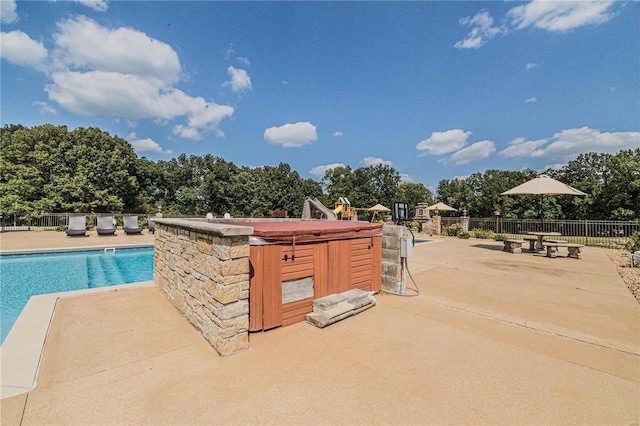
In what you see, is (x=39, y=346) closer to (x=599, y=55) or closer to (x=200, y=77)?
(x=200, y=77)

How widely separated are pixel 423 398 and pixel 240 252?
223cm

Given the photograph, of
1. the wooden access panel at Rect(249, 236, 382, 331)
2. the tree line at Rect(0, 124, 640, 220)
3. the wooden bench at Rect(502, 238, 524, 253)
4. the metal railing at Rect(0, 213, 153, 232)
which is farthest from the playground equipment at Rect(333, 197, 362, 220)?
the metal railing at Rect(0, 213, 153, 232)

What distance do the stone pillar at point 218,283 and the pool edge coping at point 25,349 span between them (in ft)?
5.00

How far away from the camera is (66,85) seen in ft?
54.4

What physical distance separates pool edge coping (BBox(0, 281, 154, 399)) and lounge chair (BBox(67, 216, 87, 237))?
38.5 feet

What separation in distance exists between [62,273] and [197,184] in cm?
2456

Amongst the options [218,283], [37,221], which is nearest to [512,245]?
[218,283]

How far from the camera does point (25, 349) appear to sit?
2.99 meters

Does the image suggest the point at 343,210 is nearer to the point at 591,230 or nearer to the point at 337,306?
the point at 337,306

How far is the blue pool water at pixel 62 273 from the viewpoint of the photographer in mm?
6051

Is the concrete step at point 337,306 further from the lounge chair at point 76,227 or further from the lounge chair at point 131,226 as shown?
the lounge chair at point 76,227

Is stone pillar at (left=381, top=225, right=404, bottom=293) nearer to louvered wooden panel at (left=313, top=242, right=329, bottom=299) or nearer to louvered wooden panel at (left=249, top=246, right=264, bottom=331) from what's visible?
louvered wooden panel at (left=313, top=242, right=329, bottom=299)

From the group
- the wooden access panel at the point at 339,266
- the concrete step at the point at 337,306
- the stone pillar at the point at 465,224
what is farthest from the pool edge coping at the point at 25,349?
the stone pillar at the point at 465,224

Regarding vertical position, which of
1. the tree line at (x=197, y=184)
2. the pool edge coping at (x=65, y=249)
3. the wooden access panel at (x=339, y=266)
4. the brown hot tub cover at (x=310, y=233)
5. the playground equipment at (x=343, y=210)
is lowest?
the pool edge coping at (x=65, y=249)
